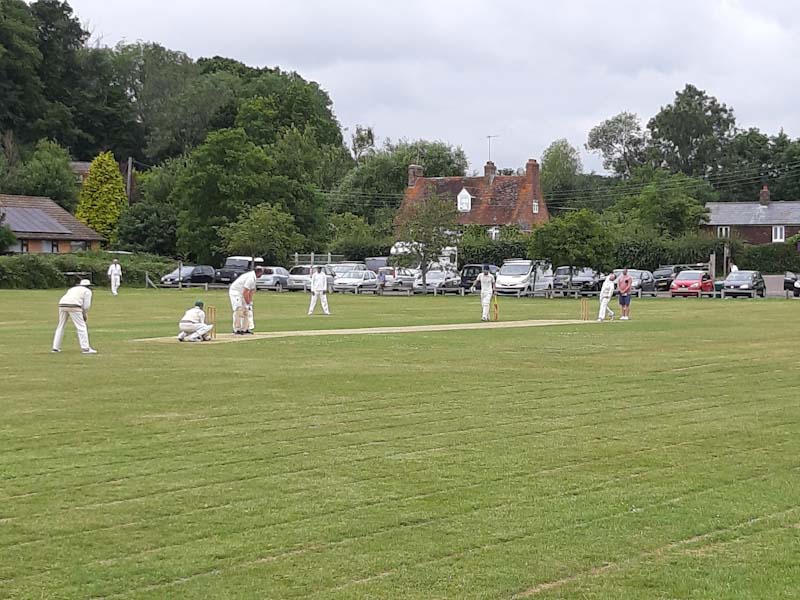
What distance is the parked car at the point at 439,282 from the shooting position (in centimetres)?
5650

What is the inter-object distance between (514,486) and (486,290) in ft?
76.0

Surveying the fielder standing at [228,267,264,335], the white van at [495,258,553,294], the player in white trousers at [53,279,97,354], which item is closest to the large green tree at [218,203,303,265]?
the white van at [495,258,553,294]

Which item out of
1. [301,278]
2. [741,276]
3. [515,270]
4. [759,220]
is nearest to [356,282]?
[301,278]

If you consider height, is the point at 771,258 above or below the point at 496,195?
below

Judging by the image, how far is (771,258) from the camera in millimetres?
69938

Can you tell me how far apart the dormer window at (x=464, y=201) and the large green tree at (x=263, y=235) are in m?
19.5

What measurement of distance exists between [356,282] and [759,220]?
151 feet

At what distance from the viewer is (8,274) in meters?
58.2

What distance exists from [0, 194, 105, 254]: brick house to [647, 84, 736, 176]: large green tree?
60427 mm

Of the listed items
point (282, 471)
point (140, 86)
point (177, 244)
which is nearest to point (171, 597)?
point (282, 471)

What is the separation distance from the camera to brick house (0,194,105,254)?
72.0m

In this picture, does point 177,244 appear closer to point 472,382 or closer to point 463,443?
point 472,382

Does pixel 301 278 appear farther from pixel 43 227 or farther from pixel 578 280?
pixel 43 227

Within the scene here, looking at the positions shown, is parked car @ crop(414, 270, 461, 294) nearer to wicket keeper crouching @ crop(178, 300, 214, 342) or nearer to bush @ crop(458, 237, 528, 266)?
bush @ crop(458, 237, 528, 266)
